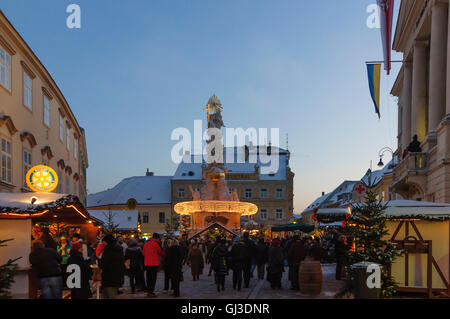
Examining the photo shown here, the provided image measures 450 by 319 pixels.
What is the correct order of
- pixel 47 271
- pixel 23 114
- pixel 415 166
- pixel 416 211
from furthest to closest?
pixel 415 166
pixel 23 114
pixel 416 211
pixel 47 271

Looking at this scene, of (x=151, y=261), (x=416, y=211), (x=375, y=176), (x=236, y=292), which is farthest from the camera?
(x=375, y=176)

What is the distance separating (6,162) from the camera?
21578mm

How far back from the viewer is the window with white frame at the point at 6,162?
2111cm

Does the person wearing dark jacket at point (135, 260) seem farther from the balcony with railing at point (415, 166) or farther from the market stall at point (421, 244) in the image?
the balcony with railing at point (415, 166)

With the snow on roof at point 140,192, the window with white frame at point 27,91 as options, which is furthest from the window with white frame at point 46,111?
the snow on roof at point 140,192

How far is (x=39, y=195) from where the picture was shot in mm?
15648

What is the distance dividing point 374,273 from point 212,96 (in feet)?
130

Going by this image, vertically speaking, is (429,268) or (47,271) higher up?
(47,271)

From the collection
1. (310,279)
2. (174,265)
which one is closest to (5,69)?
(174,265)

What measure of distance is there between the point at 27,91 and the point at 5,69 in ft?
12.2

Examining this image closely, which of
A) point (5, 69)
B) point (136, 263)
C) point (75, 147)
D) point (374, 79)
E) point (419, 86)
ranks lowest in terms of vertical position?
point (136, 263)

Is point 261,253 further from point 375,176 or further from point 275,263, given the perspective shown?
point 375,176
